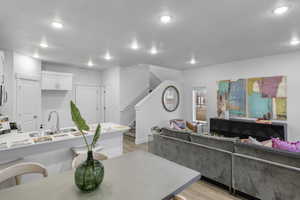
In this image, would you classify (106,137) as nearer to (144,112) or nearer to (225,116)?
(144,112)

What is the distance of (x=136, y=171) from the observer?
4.47 feet

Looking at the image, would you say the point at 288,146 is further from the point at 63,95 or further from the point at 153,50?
the point at 63,95

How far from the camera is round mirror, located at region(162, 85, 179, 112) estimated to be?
6086 mm

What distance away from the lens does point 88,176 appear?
1.03 meters

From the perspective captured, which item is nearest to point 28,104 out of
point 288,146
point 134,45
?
point 134,45

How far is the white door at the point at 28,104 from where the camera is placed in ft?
13.7

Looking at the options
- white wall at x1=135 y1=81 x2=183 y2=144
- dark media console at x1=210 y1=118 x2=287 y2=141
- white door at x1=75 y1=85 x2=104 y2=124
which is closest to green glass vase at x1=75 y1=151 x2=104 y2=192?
white wall at x1=135 y1=81 x2=183 y2=144

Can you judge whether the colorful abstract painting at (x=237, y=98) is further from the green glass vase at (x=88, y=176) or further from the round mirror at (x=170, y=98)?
the green glass vase at (x=88, y=176)

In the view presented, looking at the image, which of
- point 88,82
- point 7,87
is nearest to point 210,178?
point 7,87

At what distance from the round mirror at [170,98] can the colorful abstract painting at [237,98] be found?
2064 millimetres

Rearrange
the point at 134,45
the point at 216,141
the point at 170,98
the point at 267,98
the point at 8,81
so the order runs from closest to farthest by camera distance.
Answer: the point at 216,141 → the point at 134,45 → the point at 8,81 → the point at 267,98 → the point at 170,98

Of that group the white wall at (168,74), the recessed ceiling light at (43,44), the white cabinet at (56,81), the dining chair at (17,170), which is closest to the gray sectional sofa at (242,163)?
the dining chair at (17,170)

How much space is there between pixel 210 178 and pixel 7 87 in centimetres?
510

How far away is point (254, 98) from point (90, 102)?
609 centimetres
